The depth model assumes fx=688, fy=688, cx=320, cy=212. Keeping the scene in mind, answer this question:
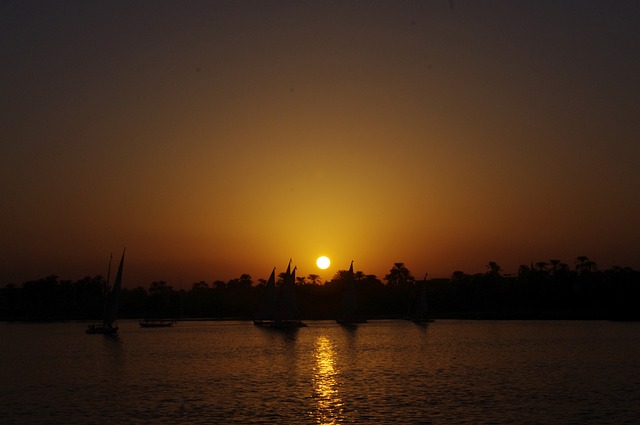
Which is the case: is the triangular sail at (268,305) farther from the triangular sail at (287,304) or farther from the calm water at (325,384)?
the calm water at (325,384)

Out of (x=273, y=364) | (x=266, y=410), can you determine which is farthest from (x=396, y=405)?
(x=273, y=364)

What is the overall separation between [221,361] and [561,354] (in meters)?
37.0

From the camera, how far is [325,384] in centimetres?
5047

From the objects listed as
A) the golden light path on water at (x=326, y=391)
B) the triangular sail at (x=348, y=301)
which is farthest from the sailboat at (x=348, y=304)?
the golden light path on water at (x=326, y=391)

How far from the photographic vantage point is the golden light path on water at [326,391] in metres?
36.4

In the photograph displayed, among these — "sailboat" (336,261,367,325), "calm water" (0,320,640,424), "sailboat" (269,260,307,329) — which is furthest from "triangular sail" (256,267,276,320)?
"calm water" (0,320,640,424)

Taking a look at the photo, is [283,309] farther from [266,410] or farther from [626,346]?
[266,410]

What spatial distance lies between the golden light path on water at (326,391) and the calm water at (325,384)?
0.35ft

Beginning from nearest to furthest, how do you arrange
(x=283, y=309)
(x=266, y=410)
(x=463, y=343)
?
(x=266, y=410)
(x=463, y=343)
(x=283, y=309)

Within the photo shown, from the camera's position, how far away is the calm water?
37.0 m

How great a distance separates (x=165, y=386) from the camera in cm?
4981

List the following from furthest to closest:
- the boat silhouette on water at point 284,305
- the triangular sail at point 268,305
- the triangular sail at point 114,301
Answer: the triangular sail at point 268,305 → the boat silhouette on water at point 284,305 → the triangular sail at point 114,301

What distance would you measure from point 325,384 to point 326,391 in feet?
Answer: 13.0

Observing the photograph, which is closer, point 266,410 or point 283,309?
point 266,410
